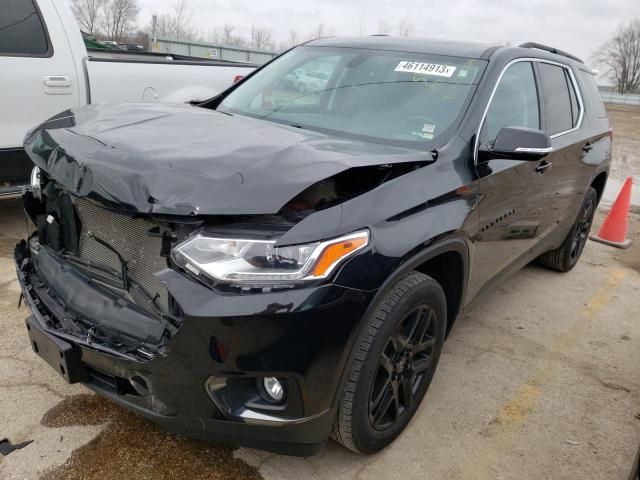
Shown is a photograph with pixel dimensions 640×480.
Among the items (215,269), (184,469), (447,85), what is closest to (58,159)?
(215,269)

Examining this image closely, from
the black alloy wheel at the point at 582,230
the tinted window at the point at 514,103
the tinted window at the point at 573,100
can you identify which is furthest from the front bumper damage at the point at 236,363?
the black alloy wheel at the point at 582,230

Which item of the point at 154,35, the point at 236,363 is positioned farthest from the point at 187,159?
the point at 154,35

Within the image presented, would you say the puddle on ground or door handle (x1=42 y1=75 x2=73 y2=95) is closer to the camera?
the puddle on ground

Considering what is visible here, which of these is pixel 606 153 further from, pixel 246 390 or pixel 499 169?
pixel 246 390

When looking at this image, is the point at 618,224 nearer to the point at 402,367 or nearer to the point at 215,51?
the point at 402,367

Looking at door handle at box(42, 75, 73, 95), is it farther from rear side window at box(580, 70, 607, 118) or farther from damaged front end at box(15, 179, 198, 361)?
rear side window at box(580, 70, 607, 118)

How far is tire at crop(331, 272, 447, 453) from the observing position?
211 cm

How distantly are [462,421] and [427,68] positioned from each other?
1893mm

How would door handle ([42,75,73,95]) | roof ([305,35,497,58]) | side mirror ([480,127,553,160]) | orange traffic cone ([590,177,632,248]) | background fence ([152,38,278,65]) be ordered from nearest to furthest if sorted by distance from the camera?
side mirror ([480,127,553,160]), roof ([305,35,497,58]), door handle ([42,75,73,95]), orange traffic cone ([590,177,632,248]), background fence ([152,38,278,65])

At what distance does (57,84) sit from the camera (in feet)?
15.0

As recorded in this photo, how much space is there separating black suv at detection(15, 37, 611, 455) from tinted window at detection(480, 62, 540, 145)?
0.02 meters

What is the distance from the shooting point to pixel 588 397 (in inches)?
126

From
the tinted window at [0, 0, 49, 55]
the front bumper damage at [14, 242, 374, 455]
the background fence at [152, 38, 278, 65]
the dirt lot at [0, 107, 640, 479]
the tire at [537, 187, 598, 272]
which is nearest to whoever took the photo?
the front bumper damage at [14, 242, 374, 455]

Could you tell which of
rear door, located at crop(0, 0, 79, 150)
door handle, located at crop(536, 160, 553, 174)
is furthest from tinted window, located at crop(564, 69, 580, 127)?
rear door, located at crop(0, 0, 79, 150)
